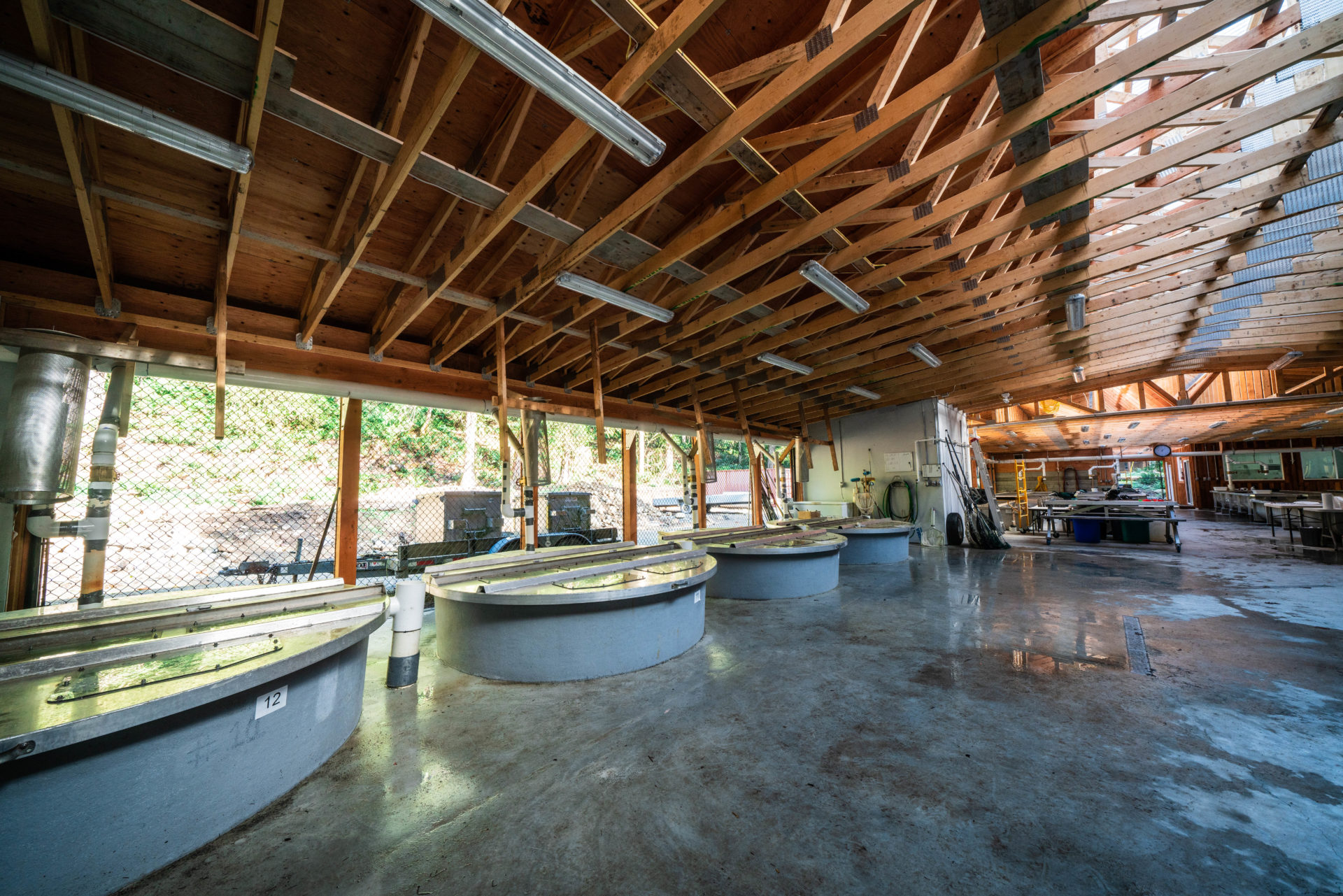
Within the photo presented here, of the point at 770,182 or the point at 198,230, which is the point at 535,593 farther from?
the point at 198,230

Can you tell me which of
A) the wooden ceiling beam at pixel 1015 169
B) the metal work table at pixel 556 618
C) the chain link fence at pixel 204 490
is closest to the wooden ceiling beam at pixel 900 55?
the wooden ceiling beam at pixel 1015 169

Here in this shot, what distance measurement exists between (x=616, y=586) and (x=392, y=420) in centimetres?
1677

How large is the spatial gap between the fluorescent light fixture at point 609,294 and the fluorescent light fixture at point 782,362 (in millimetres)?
2149

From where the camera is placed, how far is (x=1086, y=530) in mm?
11875

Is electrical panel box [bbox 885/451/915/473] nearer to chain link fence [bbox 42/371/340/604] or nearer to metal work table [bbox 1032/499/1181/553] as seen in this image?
metal work table [bbox 1032/499/1181/553]

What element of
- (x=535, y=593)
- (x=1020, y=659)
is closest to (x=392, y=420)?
(x=535, y=593)

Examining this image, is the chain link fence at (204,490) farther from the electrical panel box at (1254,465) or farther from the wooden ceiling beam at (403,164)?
the electrical panel box at (1254,465)

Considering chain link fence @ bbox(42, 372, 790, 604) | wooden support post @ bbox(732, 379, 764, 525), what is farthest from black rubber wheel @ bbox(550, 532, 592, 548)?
wooden support post @ bbox(732, 379, 764, 525)

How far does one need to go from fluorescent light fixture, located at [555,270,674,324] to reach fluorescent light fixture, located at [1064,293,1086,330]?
4882mm

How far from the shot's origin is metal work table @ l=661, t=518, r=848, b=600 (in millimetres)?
6074

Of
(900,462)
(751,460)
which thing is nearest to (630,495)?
(751,460)

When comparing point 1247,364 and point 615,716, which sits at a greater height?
point 1247,364

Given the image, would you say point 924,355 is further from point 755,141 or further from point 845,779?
point 845,779

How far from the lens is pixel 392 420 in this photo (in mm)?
17156
